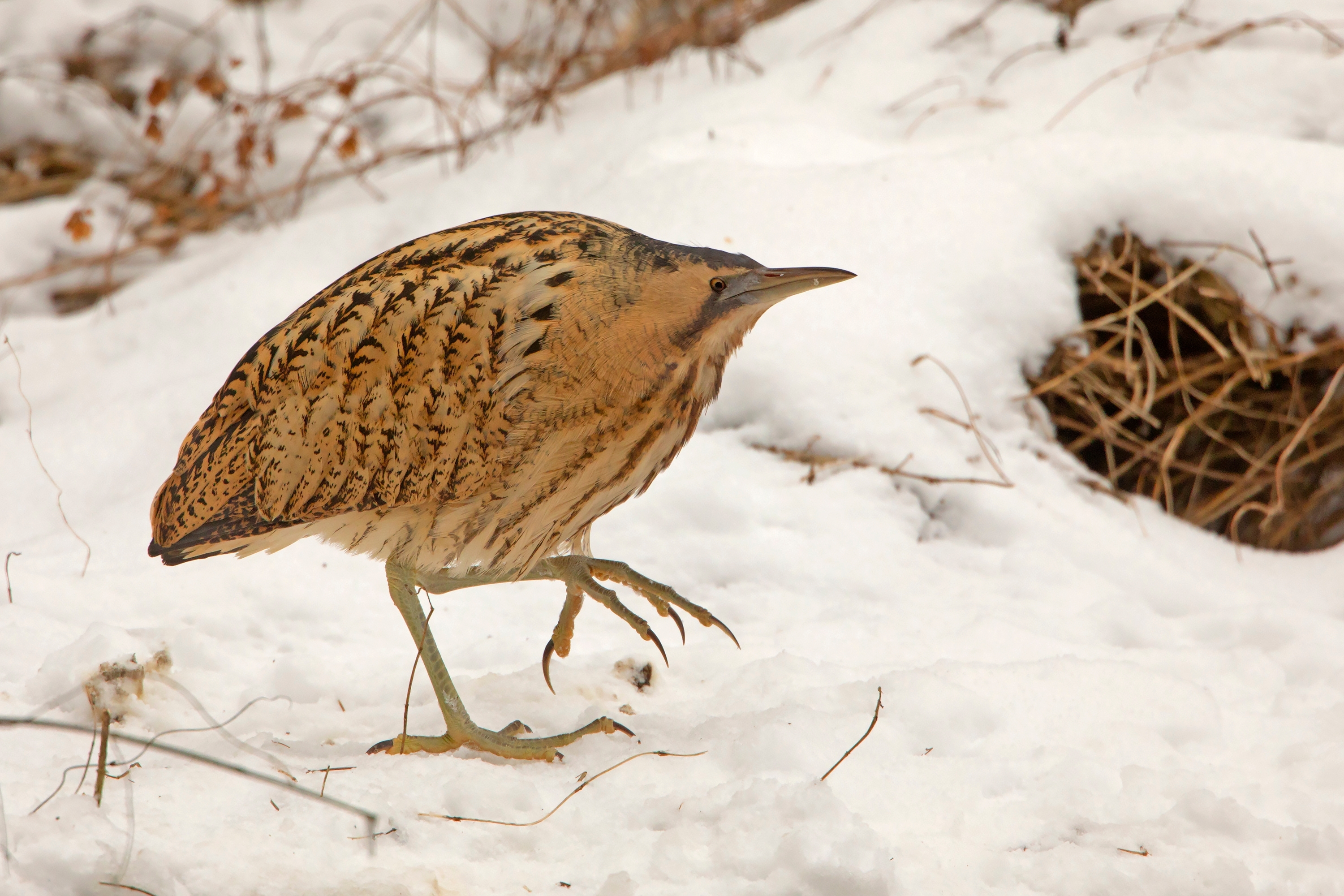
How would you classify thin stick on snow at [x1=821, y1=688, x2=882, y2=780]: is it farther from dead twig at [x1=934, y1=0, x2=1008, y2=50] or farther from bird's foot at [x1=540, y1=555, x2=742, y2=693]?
dead twig at [x1=934, y1=0, x2=1008, y2=50]

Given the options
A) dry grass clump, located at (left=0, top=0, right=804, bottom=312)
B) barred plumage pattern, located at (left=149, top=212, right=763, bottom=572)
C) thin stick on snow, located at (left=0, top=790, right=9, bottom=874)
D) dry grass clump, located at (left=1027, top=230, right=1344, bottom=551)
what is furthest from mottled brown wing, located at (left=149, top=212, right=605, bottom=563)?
dry grass clump, located at (left=0, top=0, right=804, bottom=312)

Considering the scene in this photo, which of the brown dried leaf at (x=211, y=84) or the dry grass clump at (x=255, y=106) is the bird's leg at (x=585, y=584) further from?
the brown dried leaf at (x=211, y=84)

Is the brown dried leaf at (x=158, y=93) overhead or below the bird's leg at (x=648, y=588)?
overhead

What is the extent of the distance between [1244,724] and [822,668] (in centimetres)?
85

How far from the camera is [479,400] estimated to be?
192cm

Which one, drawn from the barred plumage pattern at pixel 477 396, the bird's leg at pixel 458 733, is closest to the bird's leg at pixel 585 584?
the barred plumage pattern at pixel 477 396

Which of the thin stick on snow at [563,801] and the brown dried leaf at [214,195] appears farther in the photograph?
the brown dried leaf at [214,195]

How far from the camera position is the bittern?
192 cm

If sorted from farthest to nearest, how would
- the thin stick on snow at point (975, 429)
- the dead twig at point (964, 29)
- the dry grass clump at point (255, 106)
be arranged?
the dry grass clump at point (255, 106), the dead twig at point (964, 29), the thin stick on snow at point (975, 429)

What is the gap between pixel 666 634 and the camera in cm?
267

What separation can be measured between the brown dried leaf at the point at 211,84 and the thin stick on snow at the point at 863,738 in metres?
3.72

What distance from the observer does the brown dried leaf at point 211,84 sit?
14.2 feet

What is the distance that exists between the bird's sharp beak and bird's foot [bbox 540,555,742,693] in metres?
0.61

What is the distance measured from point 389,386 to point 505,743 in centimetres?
69
